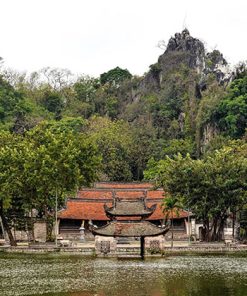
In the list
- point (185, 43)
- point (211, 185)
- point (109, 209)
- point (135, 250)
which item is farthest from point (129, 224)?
point (185, 43)

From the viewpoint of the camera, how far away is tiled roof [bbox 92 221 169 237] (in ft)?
183

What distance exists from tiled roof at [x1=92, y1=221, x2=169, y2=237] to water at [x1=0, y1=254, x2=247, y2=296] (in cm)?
300

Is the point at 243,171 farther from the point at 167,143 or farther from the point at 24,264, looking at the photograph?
the point at 167,143

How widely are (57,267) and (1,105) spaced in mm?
76012

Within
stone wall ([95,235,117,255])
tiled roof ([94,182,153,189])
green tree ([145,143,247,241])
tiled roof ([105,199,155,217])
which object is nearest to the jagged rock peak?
tiled roof ([94,182,153,189])

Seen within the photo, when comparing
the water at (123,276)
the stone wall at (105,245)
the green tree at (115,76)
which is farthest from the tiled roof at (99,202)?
the green tree at (115,76)

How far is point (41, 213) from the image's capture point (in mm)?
78750

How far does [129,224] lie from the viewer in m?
57.1

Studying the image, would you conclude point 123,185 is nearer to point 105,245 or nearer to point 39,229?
point 39,229

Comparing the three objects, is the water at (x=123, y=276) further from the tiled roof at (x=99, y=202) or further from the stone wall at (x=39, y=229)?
the tiled roof at (x=99, y=202)

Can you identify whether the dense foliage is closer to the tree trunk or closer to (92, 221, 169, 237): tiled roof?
the tree trunk

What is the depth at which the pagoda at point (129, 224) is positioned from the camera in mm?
55812

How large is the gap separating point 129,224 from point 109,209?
170 inches

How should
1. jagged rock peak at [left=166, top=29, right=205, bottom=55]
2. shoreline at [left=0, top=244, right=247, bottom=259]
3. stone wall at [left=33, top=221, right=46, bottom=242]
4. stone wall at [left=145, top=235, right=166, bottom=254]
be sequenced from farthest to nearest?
jagged rock peak at [left=166, top=29, right=205, bottom=55] < stone wall at [left=33, top=221, right=46, bottom=242] < shoreline at [left=0, top=244, right=247, bottom=259] < stone wall at [left=145, top=235, right=166, bottom=254]
